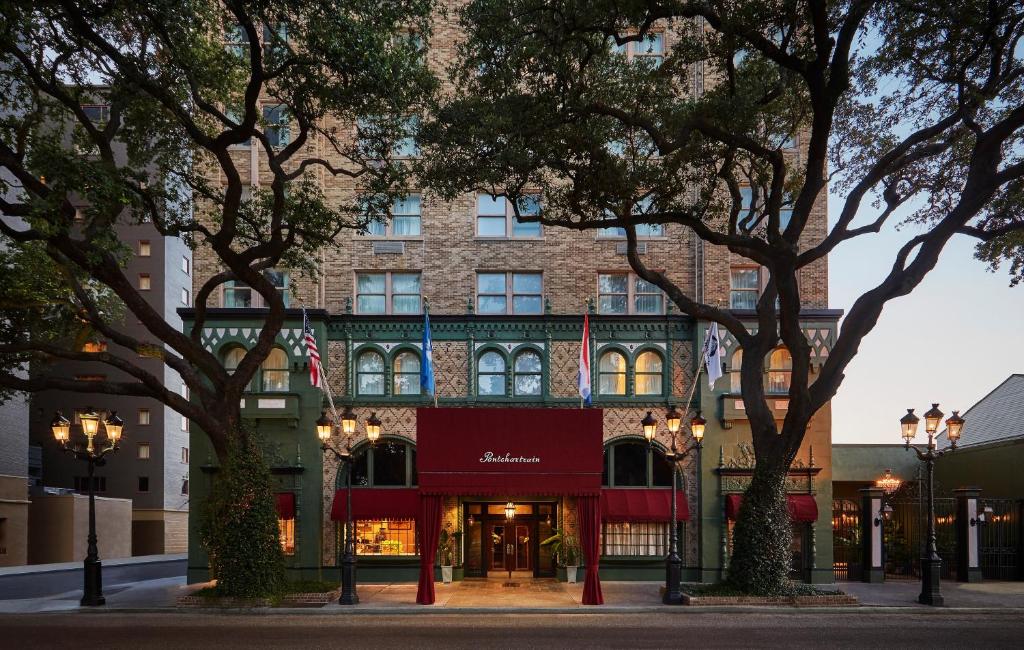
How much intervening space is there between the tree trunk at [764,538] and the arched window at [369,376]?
11.4 meters

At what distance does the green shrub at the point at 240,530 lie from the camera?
17.3 metres

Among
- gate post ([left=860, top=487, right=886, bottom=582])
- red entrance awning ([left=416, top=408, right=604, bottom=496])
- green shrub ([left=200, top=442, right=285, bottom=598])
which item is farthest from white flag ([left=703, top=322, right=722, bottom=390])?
green shrub ([left=200, top=442, right=285, bottom=598])

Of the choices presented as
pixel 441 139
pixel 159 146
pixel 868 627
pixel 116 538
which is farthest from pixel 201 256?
pixel 116 538

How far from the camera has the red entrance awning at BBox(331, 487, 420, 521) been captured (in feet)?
72.3

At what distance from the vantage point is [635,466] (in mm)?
22859

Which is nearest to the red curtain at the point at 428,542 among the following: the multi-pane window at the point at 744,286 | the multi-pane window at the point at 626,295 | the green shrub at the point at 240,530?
the green shrub at the point at 240,530

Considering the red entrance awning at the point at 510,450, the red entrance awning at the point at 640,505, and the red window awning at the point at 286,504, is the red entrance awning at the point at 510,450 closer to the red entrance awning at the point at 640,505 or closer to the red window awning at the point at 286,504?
the red entrance awning at the point at 640,505

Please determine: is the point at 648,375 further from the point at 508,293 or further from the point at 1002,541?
the point at 1002,541

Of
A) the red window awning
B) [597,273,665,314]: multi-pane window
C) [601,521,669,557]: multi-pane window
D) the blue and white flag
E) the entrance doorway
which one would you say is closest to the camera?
the blue and white flag

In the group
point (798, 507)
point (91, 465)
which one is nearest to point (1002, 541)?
point (798, 507)

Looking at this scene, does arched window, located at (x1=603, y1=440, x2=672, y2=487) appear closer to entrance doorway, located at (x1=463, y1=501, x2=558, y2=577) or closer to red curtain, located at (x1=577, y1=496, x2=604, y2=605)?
entrance doorway, located at (x1=463, y1=501, x2=558, y2=577)

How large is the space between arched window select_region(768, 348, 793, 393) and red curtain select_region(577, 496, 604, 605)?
7526mm

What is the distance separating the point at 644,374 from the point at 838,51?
11.0 m

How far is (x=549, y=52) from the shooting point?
15852 millimetres
